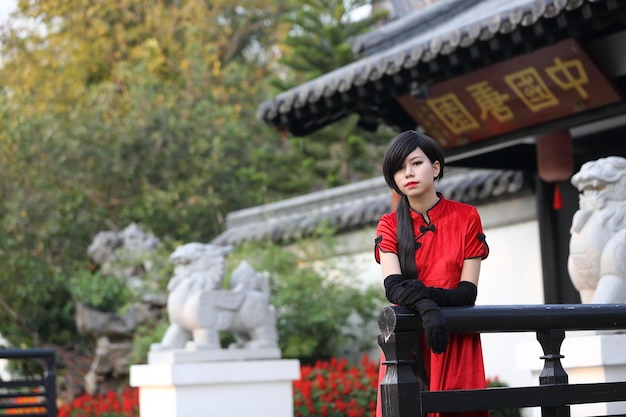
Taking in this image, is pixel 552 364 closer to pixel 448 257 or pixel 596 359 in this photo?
pixel 448 257

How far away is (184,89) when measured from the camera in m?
18.4

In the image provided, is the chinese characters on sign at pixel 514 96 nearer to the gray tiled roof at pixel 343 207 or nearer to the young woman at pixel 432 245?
the gray tiled roof at pixel 343 207

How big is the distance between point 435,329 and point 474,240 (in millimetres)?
596

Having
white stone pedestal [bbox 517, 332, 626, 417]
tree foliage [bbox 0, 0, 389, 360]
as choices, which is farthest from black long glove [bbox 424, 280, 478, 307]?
tree foliage [bbox 0, 0, 389, 360]

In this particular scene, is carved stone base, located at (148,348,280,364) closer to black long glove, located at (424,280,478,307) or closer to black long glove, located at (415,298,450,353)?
black long glove, located at (424,280,478,307)

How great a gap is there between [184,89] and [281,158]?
2.49 meters

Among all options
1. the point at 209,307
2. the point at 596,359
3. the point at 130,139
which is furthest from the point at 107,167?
the point at 596,359

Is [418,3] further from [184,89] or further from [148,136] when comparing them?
[184,89]

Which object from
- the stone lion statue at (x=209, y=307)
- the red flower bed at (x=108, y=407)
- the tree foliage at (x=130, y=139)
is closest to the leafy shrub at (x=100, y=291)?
the tree foliage at (x=130, y=139)

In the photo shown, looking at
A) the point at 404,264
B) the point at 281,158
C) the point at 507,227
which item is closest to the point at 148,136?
the point at 281,158

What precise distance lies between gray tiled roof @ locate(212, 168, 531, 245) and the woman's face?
636 cm

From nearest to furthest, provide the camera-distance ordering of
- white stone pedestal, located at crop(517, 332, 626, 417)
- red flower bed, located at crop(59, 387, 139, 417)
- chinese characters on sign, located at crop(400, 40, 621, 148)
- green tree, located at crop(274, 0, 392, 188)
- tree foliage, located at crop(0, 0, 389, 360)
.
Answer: white stone pedestal, located at crop(517, 332, 626, 417) < chinese characters on sign, located at crop(400, 40, 621, 148) < red flower bed, located at crop(59, 387, 139, 417) < tree foliage, located at crop(0, 0, 389, 360) < green tree, located at crop(274, 0, 392, 188)

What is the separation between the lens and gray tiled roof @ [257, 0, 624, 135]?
7227 mm

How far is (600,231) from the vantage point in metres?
5.51
